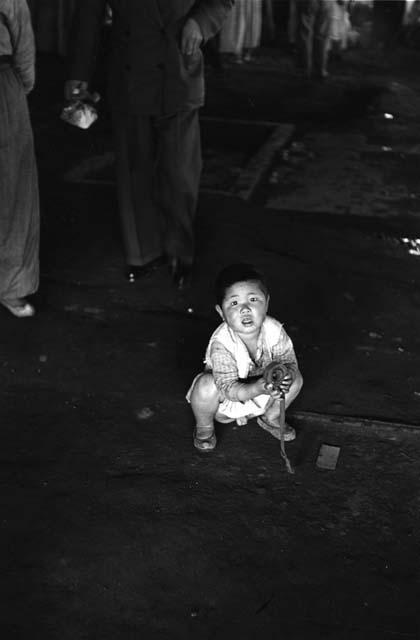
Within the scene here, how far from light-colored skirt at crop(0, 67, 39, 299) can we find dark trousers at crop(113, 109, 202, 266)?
580 millimetres

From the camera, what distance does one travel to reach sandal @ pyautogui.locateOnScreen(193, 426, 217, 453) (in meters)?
3.16

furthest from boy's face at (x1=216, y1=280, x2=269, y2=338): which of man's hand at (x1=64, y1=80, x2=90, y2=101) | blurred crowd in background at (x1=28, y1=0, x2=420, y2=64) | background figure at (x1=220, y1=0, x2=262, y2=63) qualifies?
background figure at (x1=220, y1=0, x2=262, y2=63)

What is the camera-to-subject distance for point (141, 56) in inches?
161

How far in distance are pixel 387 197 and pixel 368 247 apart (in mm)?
1218

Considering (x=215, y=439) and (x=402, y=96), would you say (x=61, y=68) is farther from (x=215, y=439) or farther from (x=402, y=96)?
(x=215, y=439)

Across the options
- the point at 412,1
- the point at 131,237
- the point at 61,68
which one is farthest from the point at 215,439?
the point at 412,1

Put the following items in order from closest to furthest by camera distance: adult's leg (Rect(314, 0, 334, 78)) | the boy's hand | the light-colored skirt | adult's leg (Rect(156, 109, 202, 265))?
the boy's hand
the light-colored skirt
adult's leg (Rect(156, 109, 202, 265))
adult's leg (Rect(314, 0, 334, 78))

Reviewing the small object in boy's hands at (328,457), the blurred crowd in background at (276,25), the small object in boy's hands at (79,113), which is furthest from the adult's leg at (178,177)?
the blurred crowd in background at (276,25)

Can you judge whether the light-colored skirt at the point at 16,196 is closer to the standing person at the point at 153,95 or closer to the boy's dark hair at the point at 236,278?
the standing person at the point at 153,95

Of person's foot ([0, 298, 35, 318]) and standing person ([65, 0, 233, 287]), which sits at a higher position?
standing person ([65, 0, 233, 287])

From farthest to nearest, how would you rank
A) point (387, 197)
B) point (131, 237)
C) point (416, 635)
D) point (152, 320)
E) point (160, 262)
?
point (387, 197), point (160, 262), point (131, 237), point (152, 320), point (416, 635)

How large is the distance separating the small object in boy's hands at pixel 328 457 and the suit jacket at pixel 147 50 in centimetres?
208

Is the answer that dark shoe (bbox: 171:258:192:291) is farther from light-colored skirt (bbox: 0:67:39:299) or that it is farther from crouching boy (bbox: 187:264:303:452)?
crouching boy (bbox: 187:264:303:452)

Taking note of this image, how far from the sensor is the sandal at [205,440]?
3.16m
